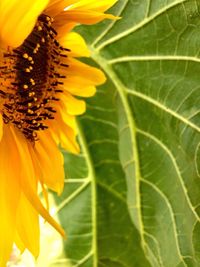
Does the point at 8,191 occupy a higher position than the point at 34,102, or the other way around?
the point at 34,102

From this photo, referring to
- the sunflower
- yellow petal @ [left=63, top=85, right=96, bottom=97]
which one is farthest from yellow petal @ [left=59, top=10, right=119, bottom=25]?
yellow petal @ [left=63, top=85, right=96, bottom=97]

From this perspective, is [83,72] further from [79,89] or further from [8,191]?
[8,191]

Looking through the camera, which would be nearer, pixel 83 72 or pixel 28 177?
pixel 28 177

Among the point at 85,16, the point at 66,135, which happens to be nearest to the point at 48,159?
the point at 66,135

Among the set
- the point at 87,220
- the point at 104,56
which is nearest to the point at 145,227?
the point at 87,220

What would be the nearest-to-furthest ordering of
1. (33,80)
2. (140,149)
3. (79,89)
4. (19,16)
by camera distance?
1. (19,16)
2. (33,80)
3. (79,89)
4. (140,149)

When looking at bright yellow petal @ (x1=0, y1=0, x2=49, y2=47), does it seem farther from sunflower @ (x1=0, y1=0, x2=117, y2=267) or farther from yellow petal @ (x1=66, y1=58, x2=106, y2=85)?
yellow petal @ (x1=66, y1=58, x2=106, y2=85)
